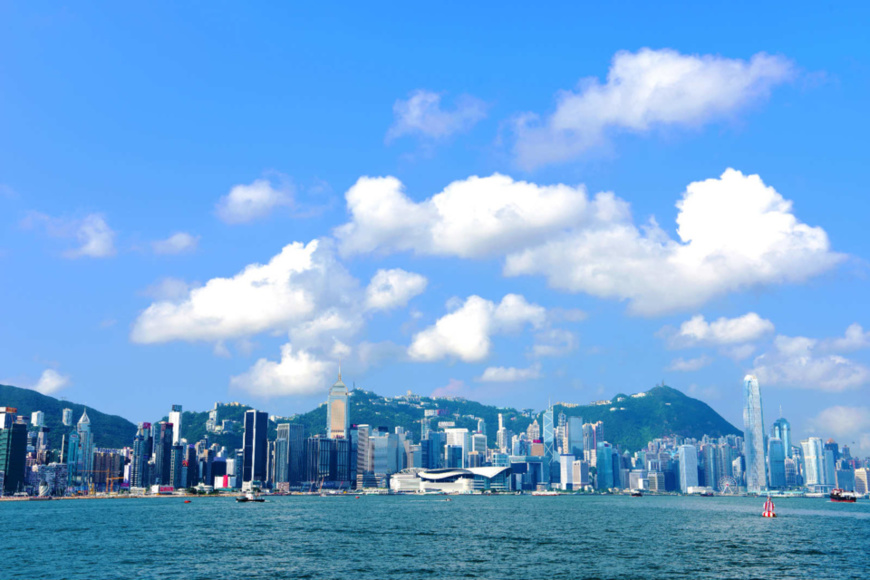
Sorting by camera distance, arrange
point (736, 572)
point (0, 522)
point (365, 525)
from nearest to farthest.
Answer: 1. point (736, 572)
2. point (365, 525)
3. point (0, 522)

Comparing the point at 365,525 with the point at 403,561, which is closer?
the point at 403,561

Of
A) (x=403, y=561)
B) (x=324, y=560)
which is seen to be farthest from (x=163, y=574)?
(x=403, y=561)

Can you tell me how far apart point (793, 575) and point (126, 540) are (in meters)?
87.8

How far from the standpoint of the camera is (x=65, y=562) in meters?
83.4

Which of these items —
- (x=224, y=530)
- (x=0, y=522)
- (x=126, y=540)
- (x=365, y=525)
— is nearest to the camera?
(x=126, y=540)

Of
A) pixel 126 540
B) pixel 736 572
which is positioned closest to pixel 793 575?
pixel 736 572

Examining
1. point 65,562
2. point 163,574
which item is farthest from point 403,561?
point 65,562

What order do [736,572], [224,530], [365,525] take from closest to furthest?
1. [736,572]
2. [224,530]
3. [365,525]

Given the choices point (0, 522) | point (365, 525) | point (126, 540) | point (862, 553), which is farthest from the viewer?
point (0, 522)

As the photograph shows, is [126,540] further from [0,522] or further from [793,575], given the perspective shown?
[793,575]

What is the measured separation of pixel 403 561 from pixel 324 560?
8856 millimetres

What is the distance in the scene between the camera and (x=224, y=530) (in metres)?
128

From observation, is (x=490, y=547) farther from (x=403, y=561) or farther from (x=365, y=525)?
(x=365, y=525)

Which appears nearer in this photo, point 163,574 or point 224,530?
point 163,574
